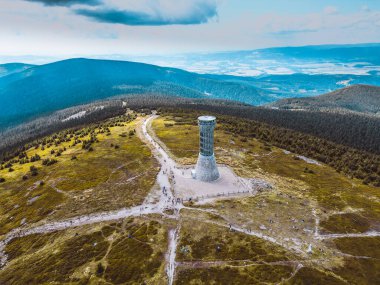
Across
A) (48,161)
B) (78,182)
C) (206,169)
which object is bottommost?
(48,161)

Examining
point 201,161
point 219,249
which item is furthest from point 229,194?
point 219,249

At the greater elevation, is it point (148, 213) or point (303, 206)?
point (148, 213)

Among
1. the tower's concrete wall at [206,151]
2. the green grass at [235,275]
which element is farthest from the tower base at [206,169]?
the green grass at [235,275]

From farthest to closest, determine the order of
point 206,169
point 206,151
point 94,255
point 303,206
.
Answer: point 206,169 → point 206,151 → point 303,206 → point 94,255

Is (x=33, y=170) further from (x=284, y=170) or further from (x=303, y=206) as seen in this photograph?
(x=284, y=170)

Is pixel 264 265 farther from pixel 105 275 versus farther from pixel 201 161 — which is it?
pixel 201 161

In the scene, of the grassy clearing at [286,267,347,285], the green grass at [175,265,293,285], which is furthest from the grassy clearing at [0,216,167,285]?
the grassy clearing at [286,267,347,285]

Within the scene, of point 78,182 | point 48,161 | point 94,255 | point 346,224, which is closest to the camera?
point 94,255

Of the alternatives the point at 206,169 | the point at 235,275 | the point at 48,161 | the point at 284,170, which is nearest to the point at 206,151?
the point at 206,169
